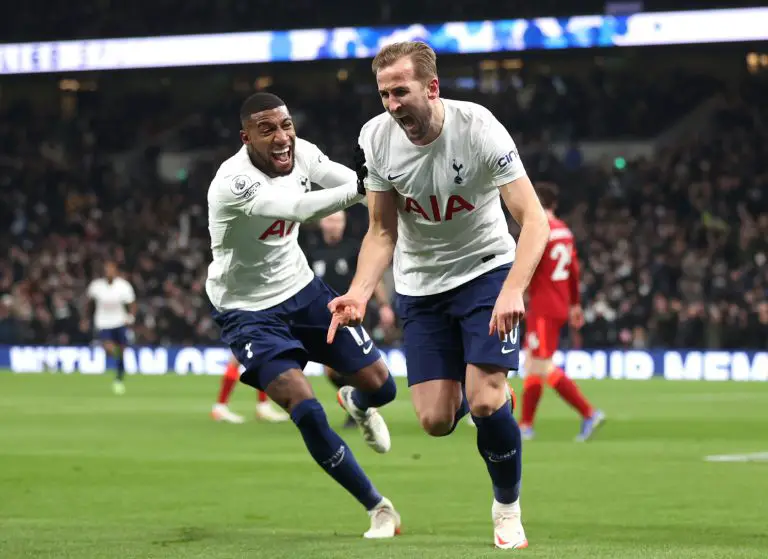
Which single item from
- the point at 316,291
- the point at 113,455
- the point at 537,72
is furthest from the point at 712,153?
the point at 316,291

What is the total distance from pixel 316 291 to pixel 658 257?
19286 millimetres

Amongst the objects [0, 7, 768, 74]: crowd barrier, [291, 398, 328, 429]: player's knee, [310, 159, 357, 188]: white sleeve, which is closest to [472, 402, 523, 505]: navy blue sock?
[291, 398, 328, 429]: player's knee

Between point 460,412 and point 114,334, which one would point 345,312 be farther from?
Result: point 114,334

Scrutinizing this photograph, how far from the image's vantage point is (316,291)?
8.46 metres

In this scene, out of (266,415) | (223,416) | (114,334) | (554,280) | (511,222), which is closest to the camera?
(554,280)

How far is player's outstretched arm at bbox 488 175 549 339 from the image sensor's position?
6.24 metres

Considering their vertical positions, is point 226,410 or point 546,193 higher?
point 546,193

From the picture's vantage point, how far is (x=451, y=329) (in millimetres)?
7215

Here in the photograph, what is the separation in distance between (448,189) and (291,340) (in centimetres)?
171

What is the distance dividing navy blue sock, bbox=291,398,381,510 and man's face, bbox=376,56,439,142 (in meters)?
1.72

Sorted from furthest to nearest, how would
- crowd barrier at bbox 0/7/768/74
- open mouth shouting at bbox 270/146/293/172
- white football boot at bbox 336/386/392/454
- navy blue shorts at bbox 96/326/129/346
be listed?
crowd barrier at bbox 0/7/768/74 < navy blue shorts at bbox 96/326/129/346 < white football boot at bbox 336/386/392/454 < open mouth shouting at bbox 270/146/293/172

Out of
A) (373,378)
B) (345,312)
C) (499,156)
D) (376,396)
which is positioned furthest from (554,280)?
(345,312)

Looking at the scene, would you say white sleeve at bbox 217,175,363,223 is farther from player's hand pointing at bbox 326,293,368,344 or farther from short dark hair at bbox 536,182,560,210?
short dark hair at bbox 536,182,560,210

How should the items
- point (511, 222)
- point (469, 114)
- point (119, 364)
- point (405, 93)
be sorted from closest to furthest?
point (405, 93) < point (469, 114) < point (119, 364) < point (511, 222)
